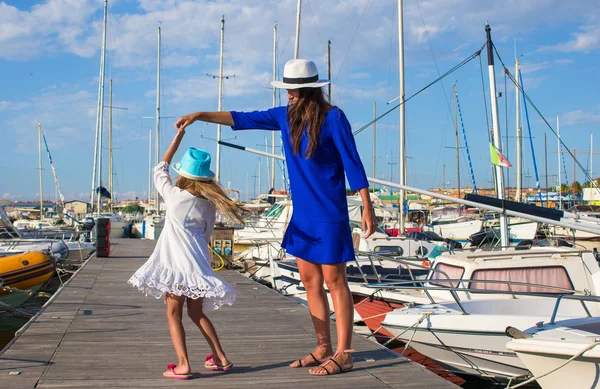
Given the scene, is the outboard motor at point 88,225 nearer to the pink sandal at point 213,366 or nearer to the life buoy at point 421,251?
the life buoy at point 421,251

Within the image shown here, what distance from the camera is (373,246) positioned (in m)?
15.3

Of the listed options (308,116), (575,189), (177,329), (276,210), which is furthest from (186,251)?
(575,189)

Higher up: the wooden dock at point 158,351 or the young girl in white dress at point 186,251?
the young girl in white dress at point 186,251

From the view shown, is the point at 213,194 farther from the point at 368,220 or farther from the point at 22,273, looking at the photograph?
the point at 22,273

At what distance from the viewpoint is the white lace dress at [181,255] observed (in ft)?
14.5

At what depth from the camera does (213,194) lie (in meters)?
4.53

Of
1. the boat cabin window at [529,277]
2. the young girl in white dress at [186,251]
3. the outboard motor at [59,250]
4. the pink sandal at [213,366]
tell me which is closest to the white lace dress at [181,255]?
the young girl in white dress at [186,251]

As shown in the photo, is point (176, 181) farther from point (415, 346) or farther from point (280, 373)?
point (415, 346)

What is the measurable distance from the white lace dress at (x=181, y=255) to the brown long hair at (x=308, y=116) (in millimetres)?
800

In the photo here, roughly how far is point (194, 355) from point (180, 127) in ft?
6.37

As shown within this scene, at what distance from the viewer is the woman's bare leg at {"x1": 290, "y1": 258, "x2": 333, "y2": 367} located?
450cm

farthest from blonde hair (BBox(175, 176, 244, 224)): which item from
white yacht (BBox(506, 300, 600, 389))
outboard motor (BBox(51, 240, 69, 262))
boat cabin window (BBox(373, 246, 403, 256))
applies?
outboard motor (BBox(51, 240, 69, 262))

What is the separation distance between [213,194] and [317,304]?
41.5 inches

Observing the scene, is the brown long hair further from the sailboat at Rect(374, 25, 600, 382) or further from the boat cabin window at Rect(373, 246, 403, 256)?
the boat cabin window at Rect(373, 246, 403, 256)
